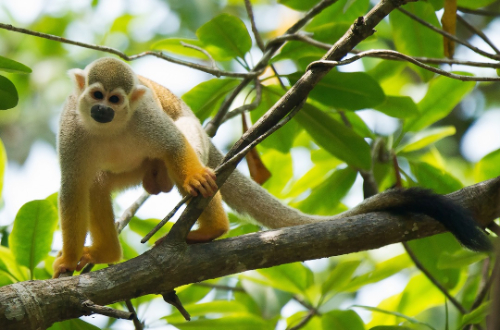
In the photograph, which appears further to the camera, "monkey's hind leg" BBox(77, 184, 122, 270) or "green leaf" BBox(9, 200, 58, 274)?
"monkey's hind leg" BBox(77, 184, 122, 270)

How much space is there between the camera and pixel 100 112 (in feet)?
9.15

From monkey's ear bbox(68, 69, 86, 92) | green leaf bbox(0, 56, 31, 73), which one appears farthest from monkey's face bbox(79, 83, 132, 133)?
green leaf bbox(0, 56, 31, 73)

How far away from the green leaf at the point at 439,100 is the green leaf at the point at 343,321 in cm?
136

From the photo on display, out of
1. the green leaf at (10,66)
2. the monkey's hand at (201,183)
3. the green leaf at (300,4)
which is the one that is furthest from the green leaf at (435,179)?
the green leaf at (10,66)

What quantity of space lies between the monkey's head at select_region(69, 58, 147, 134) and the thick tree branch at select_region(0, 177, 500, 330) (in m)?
0.85

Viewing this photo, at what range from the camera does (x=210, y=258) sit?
7.98 ft

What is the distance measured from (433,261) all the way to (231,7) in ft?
20.7

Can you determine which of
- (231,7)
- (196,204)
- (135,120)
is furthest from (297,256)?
(231,7)

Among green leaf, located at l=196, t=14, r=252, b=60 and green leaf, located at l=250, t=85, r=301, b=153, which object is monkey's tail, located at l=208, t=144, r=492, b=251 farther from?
green leaf, located at l=196, t=14, r=252, b=60

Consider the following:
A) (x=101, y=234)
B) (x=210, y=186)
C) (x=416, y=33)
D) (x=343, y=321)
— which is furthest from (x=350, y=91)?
(x=101, y=234)

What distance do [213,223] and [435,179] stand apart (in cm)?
150

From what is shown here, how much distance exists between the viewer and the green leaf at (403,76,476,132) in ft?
11.8

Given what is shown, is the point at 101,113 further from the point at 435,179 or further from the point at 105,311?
the point at 435,179

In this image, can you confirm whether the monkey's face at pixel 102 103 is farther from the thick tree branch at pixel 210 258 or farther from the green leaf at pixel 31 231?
the thick tree branch at pixel 210 258
